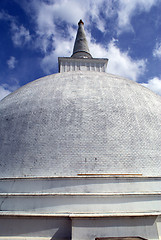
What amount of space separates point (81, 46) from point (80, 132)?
11905mm

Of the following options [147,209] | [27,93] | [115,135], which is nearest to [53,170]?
[115,135]

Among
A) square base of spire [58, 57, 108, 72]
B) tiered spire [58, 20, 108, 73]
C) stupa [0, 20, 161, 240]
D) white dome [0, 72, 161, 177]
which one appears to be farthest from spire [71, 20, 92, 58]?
white dome [0, 72, 161, 177]

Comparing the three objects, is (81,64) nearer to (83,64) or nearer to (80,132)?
(83,64)

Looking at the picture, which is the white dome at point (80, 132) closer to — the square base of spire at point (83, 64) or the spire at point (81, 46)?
the square base of spire at point (83, 64)

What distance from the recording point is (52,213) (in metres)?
4.93

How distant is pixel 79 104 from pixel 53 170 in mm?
3070

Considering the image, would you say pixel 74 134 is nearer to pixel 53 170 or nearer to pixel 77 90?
pixel 53 170

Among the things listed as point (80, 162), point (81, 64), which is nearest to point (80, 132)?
point (80, 162)

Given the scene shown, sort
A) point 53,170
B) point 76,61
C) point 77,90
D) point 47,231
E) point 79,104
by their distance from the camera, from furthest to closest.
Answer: point 76,61, point 77,90, point 79,104, point 53,170, point 47,231

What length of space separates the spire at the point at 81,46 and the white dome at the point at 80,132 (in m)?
7.96

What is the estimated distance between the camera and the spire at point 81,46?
593 inches

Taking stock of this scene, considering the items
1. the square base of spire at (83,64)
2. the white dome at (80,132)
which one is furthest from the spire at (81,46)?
the white dome at (80,132)

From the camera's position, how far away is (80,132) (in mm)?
6449

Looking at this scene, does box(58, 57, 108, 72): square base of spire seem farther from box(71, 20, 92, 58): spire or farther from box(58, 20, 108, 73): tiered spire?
box(71, 20, 92, 58): spire
